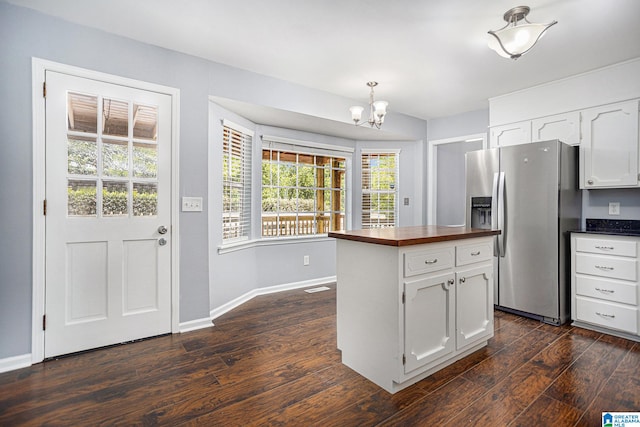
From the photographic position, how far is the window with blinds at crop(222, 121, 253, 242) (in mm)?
3551

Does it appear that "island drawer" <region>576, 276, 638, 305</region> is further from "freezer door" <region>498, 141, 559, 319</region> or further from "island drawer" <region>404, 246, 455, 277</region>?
"island drawer" <region>404, 246, 455, 277</region>

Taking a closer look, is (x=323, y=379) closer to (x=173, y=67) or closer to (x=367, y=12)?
(x=367, y=12)

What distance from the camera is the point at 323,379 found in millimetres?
2086

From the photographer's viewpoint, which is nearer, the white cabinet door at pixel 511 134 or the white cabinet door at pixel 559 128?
the white cabinet door at pixel 559 128

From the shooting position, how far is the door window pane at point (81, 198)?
8.00 ft

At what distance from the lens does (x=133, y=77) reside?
2650mm

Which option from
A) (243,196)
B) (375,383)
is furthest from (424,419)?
(243,196)

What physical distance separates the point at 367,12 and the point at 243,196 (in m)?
2.46

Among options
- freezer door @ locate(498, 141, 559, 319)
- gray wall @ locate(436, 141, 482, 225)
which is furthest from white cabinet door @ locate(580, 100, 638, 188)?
gray wall @ locate(436, 141, 482, 225)

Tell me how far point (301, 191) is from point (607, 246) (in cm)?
336

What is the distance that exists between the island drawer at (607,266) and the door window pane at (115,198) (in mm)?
4110

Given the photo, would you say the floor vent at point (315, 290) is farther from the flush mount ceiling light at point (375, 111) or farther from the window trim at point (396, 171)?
the flush mount ceiling light at point (375, 111)

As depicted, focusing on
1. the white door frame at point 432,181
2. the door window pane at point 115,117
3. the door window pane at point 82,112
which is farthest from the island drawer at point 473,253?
the door window pane at point 82,112

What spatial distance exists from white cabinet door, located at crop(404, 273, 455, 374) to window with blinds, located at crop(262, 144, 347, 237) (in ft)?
8.59
